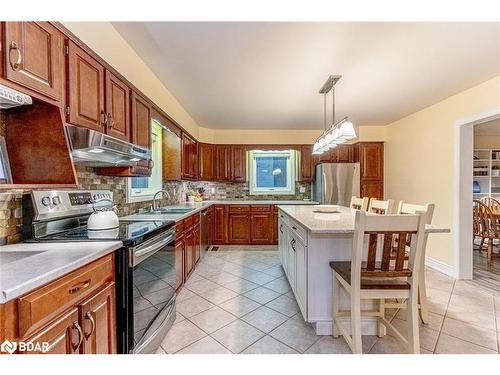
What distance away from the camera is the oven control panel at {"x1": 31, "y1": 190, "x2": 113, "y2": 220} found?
154 cm

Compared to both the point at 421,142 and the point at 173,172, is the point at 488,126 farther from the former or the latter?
the point at 173,172

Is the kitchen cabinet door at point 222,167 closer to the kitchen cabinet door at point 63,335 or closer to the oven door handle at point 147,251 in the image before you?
the oven door handle at point 147,251

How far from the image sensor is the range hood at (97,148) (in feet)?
5.06

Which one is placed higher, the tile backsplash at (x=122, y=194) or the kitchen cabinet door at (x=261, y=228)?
the tile backsplash at (x=122, y=194)

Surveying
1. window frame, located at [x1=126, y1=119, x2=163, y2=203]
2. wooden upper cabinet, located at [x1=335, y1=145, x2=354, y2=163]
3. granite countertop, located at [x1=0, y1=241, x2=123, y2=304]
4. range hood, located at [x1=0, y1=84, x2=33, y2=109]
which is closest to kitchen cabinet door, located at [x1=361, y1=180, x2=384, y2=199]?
wooden upper cabinet, located at [x1=335, y1=145, x2=354, y2=163]

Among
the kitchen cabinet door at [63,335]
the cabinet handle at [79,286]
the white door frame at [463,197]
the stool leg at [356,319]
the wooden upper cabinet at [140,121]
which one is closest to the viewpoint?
the kitchen cabinet door at [63,335]

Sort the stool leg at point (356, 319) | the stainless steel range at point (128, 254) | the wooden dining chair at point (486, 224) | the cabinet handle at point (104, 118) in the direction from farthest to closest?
the wooden dining chair at point (486, 224), the cabinet handle at point (104, 118), the stool leg at point (356, 319), the stainless steel range at point (128, 254)

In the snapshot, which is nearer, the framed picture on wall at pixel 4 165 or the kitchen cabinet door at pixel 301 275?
the framed picture on wall at pixel 4 165

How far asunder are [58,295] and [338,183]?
4.67 metres

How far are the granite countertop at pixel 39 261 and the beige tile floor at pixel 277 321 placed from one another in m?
1.00

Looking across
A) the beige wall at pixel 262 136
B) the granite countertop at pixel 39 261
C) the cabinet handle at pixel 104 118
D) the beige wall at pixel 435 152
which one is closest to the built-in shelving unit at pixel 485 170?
the beige wall at pixel 435 152

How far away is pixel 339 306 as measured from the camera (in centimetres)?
208
